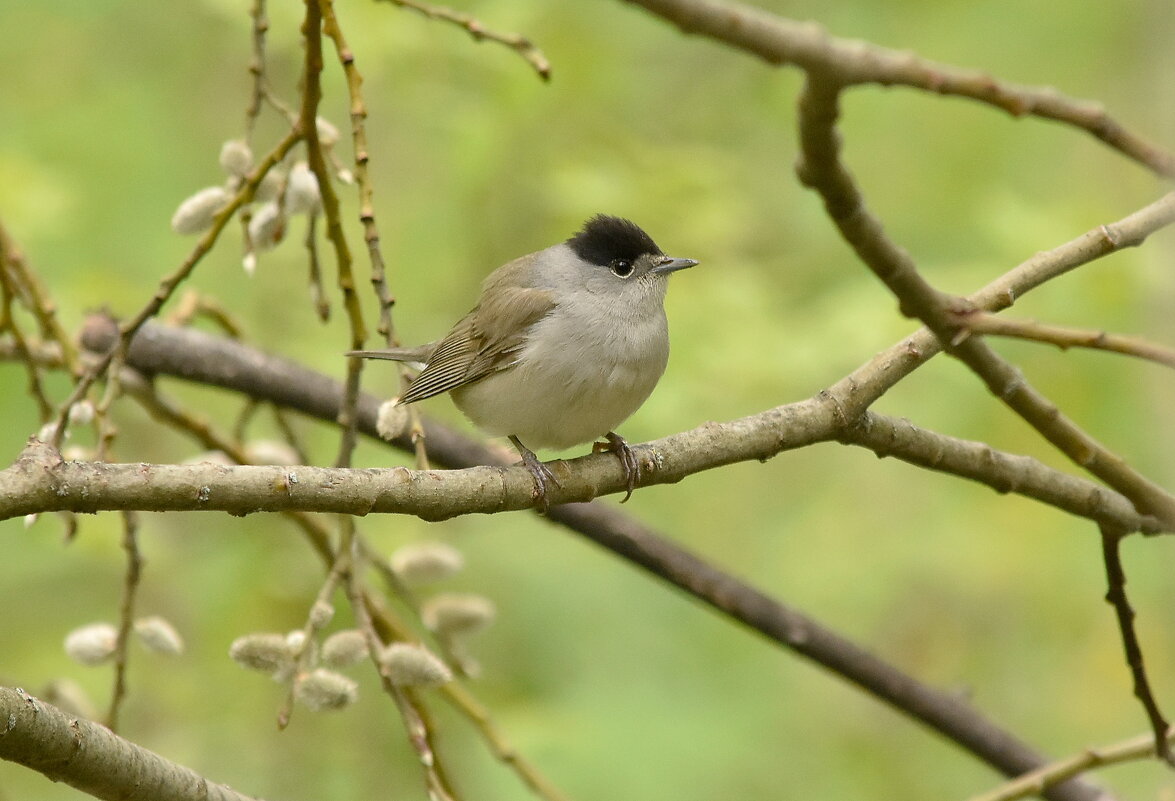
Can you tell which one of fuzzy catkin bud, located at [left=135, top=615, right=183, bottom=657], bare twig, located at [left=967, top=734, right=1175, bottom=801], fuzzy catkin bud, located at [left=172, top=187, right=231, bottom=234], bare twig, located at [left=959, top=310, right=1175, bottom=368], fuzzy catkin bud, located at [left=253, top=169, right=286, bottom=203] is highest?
fuzzy catkin bud, located at [left=253, top=169, right=286, bottom=203]

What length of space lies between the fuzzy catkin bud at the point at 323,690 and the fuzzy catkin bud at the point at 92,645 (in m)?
0.69

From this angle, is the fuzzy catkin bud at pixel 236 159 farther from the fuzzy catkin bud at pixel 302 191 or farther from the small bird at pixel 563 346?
the small bird at pixel 563 346

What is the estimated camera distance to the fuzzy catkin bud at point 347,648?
284 centimetres

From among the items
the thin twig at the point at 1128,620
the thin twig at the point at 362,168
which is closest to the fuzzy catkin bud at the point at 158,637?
the thin twig at the point at 362,168

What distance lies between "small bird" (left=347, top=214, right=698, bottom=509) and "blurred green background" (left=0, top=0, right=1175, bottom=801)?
0.80 meters

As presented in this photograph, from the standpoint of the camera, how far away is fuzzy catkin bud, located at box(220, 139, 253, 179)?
322 cm

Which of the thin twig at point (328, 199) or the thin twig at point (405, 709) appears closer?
the thin twig at point (405, 709)

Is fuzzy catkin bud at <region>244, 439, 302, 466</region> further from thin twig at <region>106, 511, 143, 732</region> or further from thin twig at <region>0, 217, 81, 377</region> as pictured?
thin twig at <region>106, 511, 143, 732</region>

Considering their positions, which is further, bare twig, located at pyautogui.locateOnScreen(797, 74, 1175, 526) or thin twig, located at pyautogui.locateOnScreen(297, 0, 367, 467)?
thin twig, located at pyautogui.locateOnScreen(297, 0, 367, 467)

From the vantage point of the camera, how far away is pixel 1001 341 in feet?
18.8

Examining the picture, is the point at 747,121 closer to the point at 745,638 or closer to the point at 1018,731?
the point at 745,638

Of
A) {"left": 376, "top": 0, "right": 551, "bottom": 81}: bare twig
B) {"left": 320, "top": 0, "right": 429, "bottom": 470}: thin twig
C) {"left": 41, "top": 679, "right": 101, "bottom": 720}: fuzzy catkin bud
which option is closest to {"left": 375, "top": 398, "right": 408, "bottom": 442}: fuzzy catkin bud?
{"left": 320, "top": 0, "right": 429, "bottom": 470}: thin twig

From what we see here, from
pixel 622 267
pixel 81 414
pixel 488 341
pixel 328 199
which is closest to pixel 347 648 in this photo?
pixel 81 414

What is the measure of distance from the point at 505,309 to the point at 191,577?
7.46 ft
